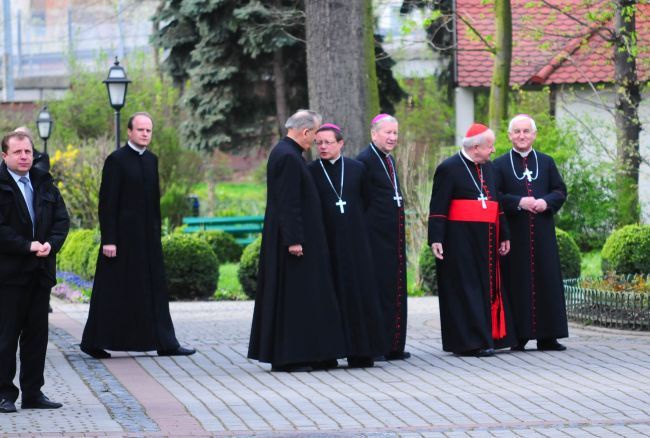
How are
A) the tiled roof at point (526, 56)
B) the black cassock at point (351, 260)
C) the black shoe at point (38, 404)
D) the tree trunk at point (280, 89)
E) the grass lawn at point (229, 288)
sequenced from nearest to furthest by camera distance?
the black shoe at point (38, 404)
the black cassock at point (351, 260)
the grass lawn at point (229, 288)
the tiled roof at point (526, 56)
the tree trunk at point (280, 89)

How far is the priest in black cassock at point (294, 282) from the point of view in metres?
10.9

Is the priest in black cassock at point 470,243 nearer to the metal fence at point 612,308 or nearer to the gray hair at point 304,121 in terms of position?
the gray hair at point 304,121

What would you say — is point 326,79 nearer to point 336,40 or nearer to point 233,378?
point 336,40

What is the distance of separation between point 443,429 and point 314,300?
296 centimetres

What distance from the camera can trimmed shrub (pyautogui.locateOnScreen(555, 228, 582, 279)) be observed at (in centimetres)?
1764

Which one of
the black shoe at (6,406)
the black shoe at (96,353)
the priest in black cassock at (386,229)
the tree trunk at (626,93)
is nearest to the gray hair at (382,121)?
the priest in black cassock at (386,229)

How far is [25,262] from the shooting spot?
348 inches

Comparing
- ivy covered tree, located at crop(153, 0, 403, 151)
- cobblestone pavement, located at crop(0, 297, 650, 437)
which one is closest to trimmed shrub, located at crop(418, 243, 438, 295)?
cobblestone pavement, located at crop(0, 297, 650, 437)

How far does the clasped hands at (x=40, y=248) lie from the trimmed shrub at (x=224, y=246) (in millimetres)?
17318

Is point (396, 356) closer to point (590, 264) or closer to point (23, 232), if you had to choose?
point (23, 232)

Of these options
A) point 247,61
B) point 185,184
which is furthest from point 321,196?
point 185,184

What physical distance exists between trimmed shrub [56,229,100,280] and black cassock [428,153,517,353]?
416 inches

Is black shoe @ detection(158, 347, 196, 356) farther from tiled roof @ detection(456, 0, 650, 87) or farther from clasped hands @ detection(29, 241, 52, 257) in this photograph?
tiled roof @ detection(456, 0, 650, 87)

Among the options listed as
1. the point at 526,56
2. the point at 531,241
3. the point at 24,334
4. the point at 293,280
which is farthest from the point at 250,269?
the point at 526,56
